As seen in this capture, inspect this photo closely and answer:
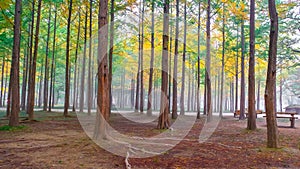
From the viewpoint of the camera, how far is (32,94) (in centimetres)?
1289

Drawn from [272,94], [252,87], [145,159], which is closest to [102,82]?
[145,159]

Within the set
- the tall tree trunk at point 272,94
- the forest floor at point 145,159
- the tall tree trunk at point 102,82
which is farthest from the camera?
the tall tree trunk at point 102,82

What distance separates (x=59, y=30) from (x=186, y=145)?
22.0m

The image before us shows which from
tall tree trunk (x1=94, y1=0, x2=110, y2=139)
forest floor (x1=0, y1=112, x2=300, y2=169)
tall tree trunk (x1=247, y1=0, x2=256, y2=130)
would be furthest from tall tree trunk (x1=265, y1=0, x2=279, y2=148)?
tall tree trunk (x1=94, y1=0, x2=110, y2=139)

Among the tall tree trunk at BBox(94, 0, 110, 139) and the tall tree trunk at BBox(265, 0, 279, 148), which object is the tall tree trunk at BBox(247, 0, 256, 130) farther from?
the tall tree trunk at BBox(94, 0, 110, 139)

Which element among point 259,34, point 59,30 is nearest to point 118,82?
point 59,30

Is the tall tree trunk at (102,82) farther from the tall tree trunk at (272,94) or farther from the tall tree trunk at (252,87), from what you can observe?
the tall tree trunk at (252,87)

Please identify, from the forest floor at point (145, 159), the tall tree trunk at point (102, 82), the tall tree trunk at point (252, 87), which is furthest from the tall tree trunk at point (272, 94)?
the tall tree trunk at point (102, 82)

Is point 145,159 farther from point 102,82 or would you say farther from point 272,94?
point 272,94

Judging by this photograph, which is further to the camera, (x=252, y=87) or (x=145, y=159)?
(x=252, y=87)

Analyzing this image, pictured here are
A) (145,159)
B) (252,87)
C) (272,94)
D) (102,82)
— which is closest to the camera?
(145,159)

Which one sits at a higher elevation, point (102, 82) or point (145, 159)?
point (102, 82)

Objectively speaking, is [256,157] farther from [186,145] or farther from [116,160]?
[116,160]

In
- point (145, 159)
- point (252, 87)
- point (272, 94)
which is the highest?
point (252, 87)
